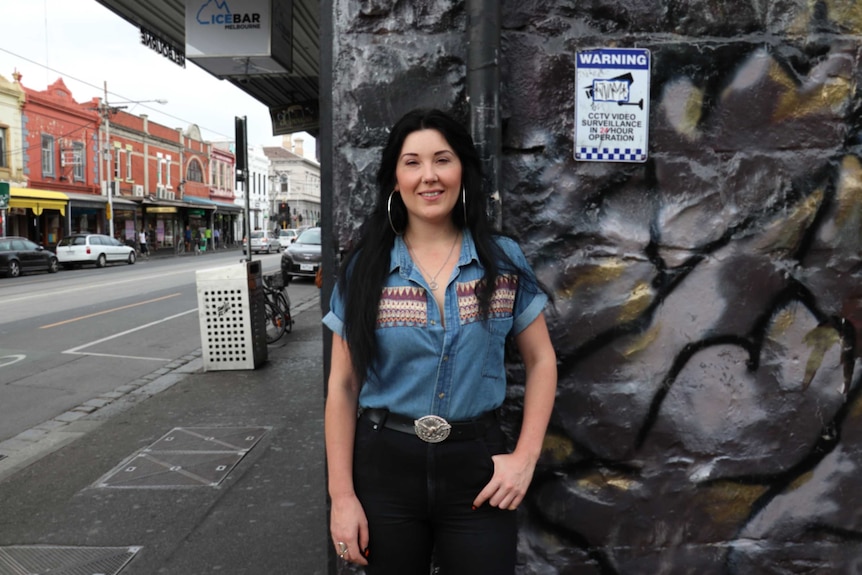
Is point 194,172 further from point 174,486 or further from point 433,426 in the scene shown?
point 433,426

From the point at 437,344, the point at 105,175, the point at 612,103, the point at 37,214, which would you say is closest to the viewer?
the point at 437,344

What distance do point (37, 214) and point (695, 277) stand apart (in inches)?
1467

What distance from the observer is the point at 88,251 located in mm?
31016

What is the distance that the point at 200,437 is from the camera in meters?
5.69

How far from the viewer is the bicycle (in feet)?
33.6

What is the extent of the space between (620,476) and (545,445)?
322 millimetres

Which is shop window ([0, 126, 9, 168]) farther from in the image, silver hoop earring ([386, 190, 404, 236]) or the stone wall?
silver hoop earring ([386, 190, 404, 236])

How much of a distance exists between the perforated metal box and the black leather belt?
6528 mm

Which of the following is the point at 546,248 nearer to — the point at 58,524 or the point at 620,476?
the point at 620,476

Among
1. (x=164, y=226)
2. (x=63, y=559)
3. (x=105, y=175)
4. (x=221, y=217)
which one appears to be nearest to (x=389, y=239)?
(x=63, y=559)

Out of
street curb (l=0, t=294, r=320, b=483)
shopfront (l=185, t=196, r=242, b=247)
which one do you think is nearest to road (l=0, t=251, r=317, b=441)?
street curb (l=0, t=294, r=320, b=483)

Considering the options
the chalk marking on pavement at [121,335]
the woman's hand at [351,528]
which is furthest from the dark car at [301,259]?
the woman's hand at [351,528]

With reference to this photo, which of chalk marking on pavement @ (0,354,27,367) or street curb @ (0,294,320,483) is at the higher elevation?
chalk marking on pavement @ (0,354,27,367)

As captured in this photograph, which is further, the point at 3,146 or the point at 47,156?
the point at 47,156
